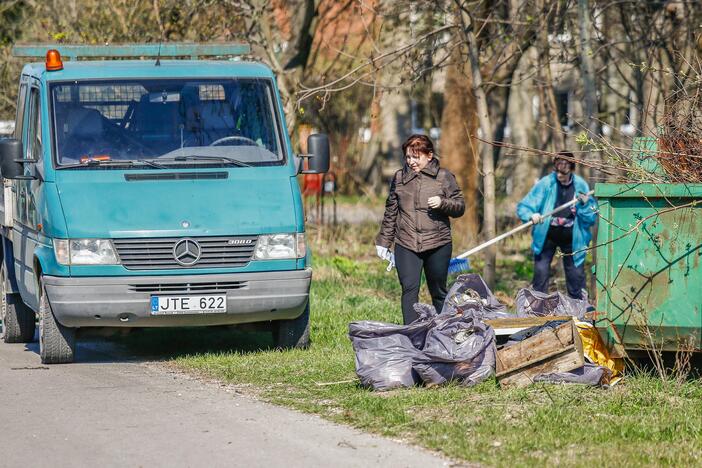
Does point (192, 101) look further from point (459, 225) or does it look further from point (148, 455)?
point (459, 225)

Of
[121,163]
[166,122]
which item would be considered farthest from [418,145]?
[121,163]

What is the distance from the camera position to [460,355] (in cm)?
769

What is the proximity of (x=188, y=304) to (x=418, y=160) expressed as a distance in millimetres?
1998

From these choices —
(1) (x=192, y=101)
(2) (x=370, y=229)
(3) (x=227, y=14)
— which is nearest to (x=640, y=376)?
(1) (x=192, y=101)

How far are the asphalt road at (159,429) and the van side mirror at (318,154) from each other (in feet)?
6.71

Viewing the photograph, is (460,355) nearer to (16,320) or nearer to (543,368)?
(543,368)

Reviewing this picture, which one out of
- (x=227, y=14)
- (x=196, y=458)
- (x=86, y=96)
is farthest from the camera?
(x=227, y=14)

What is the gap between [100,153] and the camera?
31.2 feet

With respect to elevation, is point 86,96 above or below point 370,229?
above

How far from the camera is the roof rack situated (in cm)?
1072

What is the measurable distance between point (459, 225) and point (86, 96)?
9.05 metres

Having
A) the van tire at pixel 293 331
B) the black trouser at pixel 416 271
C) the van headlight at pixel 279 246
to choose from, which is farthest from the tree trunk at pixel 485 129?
the van headlight at pixel 279 246

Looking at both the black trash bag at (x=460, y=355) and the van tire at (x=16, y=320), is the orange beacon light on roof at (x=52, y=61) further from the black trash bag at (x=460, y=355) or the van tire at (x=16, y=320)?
the black trash bag at (x=460, y=355)

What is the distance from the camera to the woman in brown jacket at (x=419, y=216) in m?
9.26
